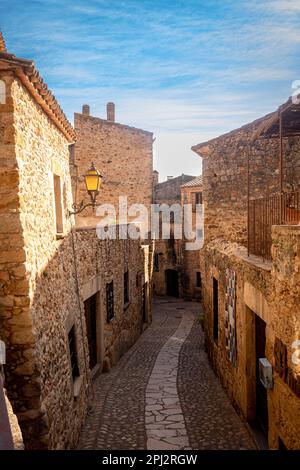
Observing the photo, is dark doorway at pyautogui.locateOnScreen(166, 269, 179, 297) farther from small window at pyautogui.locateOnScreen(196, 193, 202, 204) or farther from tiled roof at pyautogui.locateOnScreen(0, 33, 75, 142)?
tiled roof at pyautogui.locateOnScreen(0, 33, 75, 142)

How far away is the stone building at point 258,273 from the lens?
4281 mm

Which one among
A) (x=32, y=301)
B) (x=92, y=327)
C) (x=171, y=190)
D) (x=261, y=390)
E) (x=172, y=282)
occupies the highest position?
(x=171, y=190)

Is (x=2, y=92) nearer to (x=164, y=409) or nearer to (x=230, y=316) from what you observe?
(x=230, y=316)

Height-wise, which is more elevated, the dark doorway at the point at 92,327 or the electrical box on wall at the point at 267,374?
the electrical box on wall at the point at 267,374

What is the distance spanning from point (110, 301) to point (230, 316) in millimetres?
4271

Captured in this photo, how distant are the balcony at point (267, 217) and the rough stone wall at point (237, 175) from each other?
290 centimetres

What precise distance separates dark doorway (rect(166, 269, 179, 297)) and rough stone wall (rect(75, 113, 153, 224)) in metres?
6.13

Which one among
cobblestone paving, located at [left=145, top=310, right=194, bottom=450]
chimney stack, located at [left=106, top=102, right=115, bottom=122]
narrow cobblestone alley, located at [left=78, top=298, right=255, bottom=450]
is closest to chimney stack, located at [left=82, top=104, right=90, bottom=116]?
chimney stack, located at [left=106, top=102, right=115, bottom=122]

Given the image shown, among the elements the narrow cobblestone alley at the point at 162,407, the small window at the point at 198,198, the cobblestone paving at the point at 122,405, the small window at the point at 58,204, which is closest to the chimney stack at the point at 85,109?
the small window at the point at 198,198

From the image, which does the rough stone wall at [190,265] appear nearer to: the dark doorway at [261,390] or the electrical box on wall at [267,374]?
the dark doorway at [261,390]

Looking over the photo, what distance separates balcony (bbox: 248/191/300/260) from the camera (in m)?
5.45

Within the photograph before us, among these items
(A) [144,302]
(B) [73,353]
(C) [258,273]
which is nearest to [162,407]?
(B) [73,353]

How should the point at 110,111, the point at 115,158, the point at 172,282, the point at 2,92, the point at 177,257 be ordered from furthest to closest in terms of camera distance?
1. the point at 172,282
2. the point at 177,257
3. the point at 110,111
4. the point at 115,158
5. the point at 2,92

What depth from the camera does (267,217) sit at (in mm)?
6184
